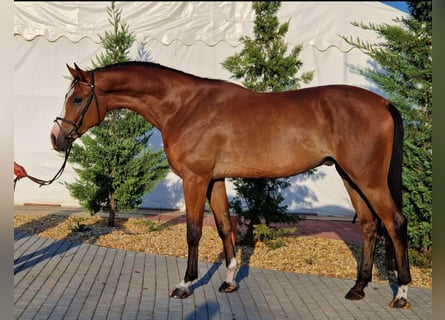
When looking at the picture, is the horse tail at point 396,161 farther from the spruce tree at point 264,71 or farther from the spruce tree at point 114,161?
the spruce tree at point 114,161

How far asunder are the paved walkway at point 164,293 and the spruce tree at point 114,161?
1859 mm

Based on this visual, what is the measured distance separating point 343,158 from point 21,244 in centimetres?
445

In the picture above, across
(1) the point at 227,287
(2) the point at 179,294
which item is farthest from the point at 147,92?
(1) the point at 227,287

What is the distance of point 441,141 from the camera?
3.95 feet

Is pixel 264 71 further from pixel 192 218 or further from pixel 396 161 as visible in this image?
pixel 192 218

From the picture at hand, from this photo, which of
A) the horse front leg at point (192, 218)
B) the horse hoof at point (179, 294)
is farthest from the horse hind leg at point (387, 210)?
the horse hoof at point (179, 294)

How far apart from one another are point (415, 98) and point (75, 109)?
4.27 meters

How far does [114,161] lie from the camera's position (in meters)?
7.40

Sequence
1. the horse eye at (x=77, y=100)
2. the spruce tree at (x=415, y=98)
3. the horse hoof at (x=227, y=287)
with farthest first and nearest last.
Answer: the spruce tree at (x=415, y=98) → the horse hoof at (x=227, y=287) → the horse eye at (x=77, y=100)

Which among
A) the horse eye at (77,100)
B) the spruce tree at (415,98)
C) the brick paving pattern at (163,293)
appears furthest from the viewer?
the spruce tree at (415,98)

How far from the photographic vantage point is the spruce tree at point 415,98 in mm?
5465

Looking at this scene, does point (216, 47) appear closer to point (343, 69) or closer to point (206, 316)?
point (343, 69)

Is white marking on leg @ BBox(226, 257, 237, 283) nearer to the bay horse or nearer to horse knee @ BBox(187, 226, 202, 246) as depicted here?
the bay horse

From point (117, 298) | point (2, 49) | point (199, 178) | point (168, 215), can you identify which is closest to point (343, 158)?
point (199, 178)
